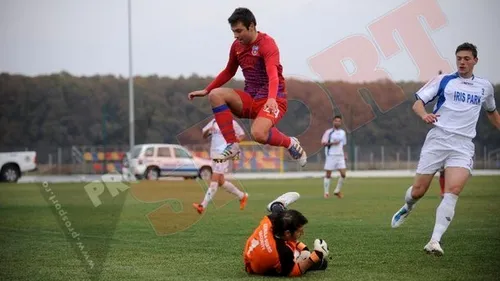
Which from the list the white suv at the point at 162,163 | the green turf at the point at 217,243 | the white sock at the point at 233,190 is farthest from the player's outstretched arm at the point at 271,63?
the white suv at the point at 162,163

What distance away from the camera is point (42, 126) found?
213 feet

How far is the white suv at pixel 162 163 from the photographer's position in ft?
136

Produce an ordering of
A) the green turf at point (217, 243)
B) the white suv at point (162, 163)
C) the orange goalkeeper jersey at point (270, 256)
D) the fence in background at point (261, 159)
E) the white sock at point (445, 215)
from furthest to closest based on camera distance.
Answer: the fence in background at point (261, 159) < the white suv at point (162, 163) < the white sock at point (445, 215) < the green turf at point (217, 243) < the orange goalkeeper jersey at point (270, 256)

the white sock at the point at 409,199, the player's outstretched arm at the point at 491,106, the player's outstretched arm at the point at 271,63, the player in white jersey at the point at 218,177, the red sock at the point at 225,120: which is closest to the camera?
the player's outstretched arm at the point at 271,63

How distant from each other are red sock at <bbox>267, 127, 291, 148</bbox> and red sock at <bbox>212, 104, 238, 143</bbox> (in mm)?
558

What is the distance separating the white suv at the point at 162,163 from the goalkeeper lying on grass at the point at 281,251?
3343 centimetres

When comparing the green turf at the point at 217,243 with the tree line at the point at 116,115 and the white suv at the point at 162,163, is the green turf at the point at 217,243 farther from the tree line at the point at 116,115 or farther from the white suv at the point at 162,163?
the tree line at the point at 116,115

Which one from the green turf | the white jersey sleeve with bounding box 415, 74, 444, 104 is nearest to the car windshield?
the green turf

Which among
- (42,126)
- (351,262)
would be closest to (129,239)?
(351,262)

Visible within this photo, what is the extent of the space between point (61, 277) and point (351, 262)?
3.13m

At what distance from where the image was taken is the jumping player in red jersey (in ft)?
31.5

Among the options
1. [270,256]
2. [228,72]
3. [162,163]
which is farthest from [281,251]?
[162,163]

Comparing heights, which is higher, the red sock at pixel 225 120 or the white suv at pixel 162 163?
the red sock at pixel 225 120

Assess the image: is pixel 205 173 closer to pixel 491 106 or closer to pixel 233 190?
pixel 233 190
